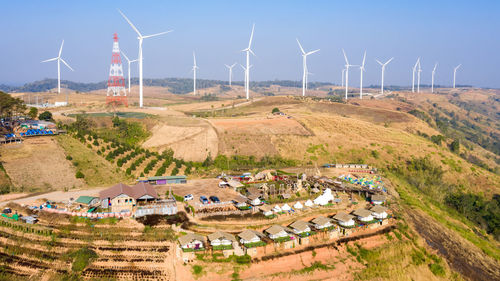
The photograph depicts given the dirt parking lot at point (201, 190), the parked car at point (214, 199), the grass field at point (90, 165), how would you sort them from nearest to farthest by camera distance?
the parked car at point (214, 199)
the dirt parking lot at point (201, 190)
the grass field at point (90, 165)

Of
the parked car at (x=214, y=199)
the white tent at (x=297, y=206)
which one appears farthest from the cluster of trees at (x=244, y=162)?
the white tent at (x=297, y=206)

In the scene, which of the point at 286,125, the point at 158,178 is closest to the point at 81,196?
the point at 158,178

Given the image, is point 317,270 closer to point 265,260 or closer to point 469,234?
point 265,260

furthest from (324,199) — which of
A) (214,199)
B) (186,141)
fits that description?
(186,141)

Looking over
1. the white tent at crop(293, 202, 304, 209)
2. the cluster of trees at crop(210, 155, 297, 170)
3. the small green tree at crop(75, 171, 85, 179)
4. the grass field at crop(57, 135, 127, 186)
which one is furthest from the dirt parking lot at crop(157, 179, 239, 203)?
the cluster of trees at crop(210, 155, 297, 170)

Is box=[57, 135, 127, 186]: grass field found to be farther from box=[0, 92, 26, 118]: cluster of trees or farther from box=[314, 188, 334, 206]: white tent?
box=[314, 188, 334, 206]: white tent

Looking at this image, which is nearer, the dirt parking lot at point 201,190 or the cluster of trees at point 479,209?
the dirt parking lot at point 201,190

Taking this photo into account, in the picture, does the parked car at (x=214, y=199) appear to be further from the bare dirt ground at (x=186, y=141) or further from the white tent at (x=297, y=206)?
the bare dirt ground at (x=186, y=141)
